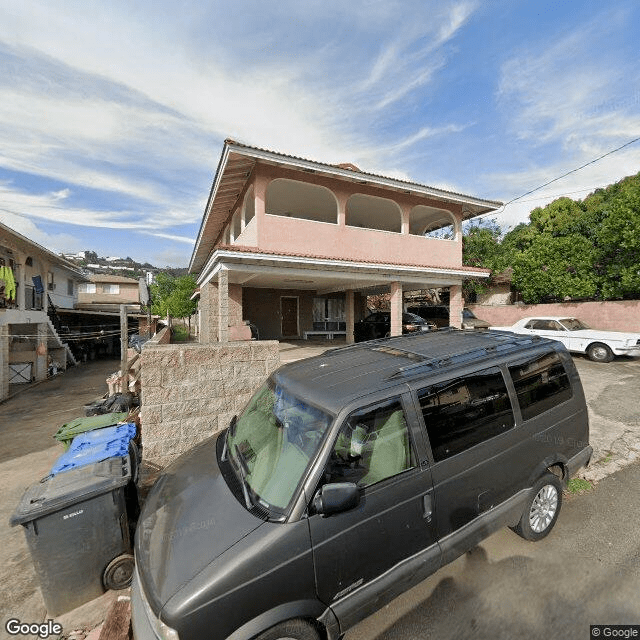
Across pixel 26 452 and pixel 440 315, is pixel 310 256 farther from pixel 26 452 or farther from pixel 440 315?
pixel 440 315

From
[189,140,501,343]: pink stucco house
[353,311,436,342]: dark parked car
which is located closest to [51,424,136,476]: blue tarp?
[189,140,501,343]: pink stucco house

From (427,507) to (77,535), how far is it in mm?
3048

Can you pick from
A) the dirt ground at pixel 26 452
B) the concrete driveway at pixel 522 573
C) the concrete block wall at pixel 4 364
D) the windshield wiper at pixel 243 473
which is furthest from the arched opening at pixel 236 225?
the concrete block wall at pixel 4 364

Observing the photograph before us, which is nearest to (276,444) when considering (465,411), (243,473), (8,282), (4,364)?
(243,473)

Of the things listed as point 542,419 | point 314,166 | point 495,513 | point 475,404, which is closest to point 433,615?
point 495,513

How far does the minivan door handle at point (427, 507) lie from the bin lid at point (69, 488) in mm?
2669

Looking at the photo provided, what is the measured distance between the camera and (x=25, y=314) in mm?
16844

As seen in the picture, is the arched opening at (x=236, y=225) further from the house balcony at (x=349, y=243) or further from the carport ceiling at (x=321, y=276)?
the carport ceiling at (x=321, y=276)

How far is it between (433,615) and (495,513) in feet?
3.12

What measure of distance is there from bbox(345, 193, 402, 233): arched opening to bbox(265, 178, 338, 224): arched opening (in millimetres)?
696

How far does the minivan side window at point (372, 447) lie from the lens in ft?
7.28

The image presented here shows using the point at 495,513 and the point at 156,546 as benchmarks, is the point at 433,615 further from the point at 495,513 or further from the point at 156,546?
the point at 156,546

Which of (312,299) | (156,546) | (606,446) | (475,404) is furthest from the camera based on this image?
(312,299)

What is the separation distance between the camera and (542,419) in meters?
3.15
